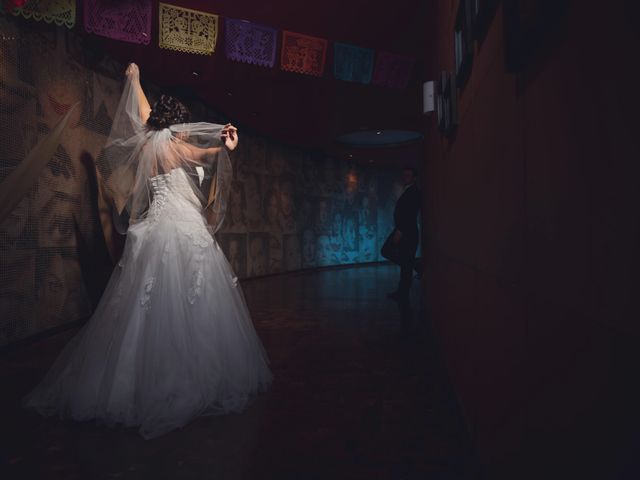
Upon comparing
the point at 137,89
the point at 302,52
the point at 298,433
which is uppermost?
the point at 302,52

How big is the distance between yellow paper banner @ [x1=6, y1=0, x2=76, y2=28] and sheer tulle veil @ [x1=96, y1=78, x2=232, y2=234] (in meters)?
1.25

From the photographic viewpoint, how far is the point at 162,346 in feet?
7.77

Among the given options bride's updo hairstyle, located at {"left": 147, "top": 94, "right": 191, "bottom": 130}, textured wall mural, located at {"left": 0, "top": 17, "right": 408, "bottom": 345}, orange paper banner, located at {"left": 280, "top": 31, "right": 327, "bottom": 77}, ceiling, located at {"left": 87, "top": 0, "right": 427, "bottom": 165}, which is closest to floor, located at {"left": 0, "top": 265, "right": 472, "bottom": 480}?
textured wall mural, located at {"left": 0, "top": 17, "right": 408, "bottom": 345}

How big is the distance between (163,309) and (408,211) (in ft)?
13.5

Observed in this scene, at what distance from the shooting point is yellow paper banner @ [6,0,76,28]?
3.44m

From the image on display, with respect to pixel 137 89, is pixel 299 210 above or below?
below

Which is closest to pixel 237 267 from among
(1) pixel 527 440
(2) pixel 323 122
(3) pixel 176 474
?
(2) pixel 323 122

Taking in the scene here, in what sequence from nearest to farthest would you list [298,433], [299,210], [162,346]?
1. [298,433]
2. [162,346]
3. [299,210]

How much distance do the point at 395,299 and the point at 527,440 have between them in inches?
214

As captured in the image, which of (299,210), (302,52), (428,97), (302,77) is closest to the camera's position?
(428,97)

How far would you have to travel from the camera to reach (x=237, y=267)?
351 inches

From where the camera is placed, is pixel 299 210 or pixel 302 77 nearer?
pixel 302 77

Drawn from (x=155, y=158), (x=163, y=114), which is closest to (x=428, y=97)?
(x=163, y=114)

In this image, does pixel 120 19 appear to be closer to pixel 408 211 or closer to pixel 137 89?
pixel 137 89
